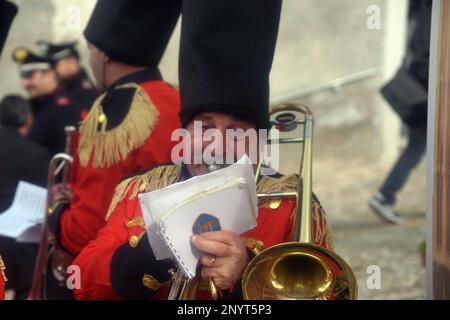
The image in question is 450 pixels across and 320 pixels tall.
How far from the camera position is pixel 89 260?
272 cm

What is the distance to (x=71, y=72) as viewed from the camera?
705 centimetres

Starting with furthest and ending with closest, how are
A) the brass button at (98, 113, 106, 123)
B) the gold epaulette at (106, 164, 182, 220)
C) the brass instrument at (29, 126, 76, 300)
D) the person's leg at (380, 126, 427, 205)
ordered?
the person's leg at (380, 126, 427, 205)
the brass instrument at (29, 126, 76, 300)
the brass button at (98, 113, 106, 123)
the gold epaulette at (106, 164, 182, 220)

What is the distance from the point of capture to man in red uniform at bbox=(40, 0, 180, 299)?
11.1ft

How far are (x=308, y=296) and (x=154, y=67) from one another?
5.26ft

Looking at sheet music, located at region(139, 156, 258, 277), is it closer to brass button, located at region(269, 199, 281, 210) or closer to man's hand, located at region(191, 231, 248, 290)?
man's hand, located at region(191, 231, 248, 290)

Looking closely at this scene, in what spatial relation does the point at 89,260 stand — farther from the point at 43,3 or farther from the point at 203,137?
the point at 43,3

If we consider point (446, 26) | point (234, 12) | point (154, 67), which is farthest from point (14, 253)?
point (446, 26)

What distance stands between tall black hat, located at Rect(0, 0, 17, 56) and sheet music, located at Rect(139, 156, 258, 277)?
1.59m

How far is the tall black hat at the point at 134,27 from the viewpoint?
358 cm

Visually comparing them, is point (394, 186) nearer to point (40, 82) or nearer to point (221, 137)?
point (40, 82)

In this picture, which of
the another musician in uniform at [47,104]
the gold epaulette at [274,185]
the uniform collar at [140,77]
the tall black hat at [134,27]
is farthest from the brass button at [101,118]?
the another musician in uniform at [47,104]

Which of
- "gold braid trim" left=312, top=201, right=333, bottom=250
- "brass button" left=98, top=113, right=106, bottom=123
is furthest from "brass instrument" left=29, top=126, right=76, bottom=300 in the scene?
"gold braid trim" left=312, top=201, right=333, bottom=250

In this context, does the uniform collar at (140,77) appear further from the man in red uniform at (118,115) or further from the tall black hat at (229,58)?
the tall black hat at (229,58)

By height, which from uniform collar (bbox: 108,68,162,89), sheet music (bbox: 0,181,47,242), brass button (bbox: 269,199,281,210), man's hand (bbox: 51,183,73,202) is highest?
uniform collar (bbox: 108,68,162,89)
